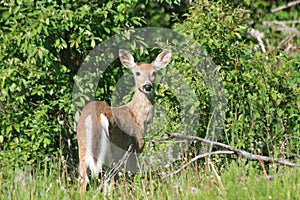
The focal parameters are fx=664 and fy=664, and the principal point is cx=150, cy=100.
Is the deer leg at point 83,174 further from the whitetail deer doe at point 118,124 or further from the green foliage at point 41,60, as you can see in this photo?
the green foliage at point 41,60

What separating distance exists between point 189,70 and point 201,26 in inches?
18.6

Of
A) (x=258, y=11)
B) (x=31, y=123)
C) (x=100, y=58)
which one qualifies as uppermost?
(x=258, y=11)

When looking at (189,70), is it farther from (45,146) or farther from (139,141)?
(45,146)

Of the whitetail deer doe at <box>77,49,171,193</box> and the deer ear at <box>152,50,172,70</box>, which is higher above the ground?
the deer ear at <box>152,50,172,70</box>

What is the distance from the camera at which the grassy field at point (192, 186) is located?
446 centimetres

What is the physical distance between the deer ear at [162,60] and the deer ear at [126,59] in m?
0.24

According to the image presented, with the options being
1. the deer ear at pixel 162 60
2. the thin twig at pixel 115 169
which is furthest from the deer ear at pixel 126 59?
the thin twig at pixel 115 169

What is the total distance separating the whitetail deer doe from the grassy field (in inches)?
12.4

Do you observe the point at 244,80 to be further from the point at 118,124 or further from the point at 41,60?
the point at 41,60

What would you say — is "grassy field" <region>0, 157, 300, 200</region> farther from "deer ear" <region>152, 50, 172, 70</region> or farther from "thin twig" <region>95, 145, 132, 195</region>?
"deer ear" <region>152, 50, 172, 70</region>

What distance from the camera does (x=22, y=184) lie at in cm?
560

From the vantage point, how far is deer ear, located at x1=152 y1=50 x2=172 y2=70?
6.90 meters

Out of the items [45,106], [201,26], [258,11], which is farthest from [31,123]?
[258,11]

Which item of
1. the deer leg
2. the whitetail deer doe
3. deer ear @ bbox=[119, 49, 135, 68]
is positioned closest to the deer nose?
the whitetail deer doe
